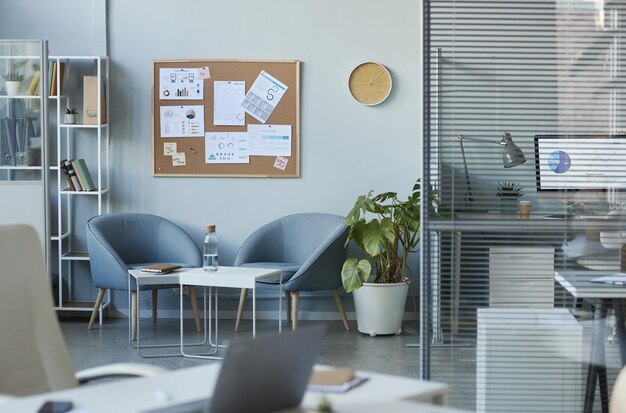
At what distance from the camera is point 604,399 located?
14.8 feet

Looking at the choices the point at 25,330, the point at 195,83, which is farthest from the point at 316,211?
the point at 25,330

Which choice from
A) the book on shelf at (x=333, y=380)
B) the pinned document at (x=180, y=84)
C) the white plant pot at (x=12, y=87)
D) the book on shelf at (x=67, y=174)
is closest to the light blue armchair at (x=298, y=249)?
the pinned document at (x=180, y=84)

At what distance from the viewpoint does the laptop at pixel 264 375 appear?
219cm

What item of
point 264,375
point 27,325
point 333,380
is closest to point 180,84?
point 27,325

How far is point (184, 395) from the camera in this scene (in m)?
2.64

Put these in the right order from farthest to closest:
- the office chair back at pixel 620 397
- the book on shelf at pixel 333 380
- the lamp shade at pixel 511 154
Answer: the lamp shade at pixel 511 154
the office chair back at pixel 620 397
the book on shelf at pixel 333 380

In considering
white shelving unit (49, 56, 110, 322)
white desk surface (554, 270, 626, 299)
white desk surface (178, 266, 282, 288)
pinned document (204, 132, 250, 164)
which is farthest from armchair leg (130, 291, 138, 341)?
white desk surface (554, 270, 626, 299)

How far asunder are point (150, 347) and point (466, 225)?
127 inches

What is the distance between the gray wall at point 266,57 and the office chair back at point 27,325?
192 inches

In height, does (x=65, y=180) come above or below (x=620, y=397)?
above

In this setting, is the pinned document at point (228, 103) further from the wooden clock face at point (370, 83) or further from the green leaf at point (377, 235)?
the green leaf at point (377, 235)

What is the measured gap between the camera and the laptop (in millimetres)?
2188

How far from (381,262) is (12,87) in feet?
9.78

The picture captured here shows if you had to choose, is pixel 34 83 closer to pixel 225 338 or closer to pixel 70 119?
pixel 70 119
